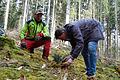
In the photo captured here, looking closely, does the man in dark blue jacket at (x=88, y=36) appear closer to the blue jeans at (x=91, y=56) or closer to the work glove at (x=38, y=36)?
the blue jeans at (x=91, y=56)

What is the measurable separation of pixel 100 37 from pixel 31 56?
10.4 ft

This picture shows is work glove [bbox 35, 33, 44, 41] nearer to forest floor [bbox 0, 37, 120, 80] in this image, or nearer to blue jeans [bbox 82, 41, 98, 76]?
forest floor [bbox 0, 37, 120, 80]

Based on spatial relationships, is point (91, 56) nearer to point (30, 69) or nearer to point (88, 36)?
point (88, 36)

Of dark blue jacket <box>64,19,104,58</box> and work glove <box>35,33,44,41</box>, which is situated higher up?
dark blue jacket <box>64,19,104,58</box>

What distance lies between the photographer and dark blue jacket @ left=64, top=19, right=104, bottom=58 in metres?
5.01

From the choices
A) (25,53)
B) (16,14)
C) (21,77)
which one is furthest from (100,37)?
(16,14)

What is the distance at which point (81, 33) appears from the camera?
5402 mm

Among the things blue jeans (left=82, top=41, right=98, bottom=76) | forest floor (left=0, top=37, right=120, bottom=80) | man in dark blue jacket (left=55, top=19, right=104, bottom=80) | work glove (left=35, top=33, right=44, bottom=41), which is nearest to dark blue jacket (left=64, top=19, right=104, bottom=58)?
man in dark blue jacket (left=55, top=19, right=104, bottom=80)

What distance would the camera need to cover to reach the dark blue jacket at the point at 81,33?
5008 mm

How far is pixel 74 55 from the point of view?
5.02 metres

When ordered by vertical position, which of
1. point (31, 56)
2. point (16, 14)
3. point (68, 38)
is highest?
point (68, 38)

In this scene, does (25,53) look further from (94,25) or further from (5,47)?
(94,25)

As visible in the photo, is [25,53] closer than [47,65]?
No

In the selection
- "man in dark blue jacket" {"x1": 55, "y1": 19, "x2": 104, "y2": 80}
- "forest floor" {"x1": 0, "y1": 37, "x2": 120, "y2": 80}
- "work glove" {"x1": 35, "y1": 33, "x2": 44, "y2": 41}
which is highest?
"man in dark blue jacket" {"x1": 55, "y1": 19, "x2": 104, "y2": 80}
